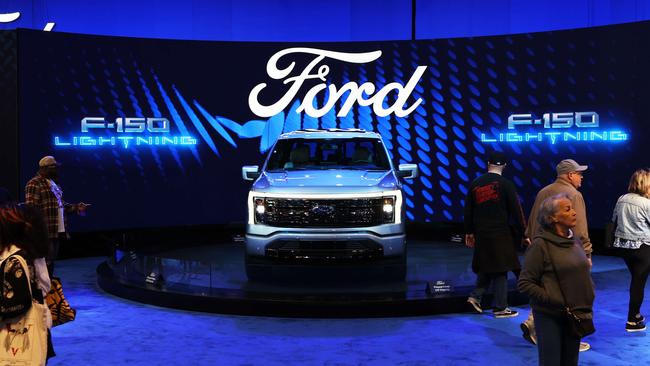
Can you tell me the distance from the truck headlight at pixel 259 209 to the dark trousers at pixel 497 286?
251 cm

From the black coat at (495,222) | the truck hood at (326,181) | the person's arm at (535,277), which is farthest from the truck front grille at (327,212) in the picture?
the person's arm at (535,277)

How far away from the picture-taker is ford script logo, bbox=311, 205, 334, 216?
8.57 m

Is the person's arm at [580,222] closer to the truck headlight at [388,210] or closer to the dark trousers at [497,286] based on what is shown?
the dark trousers at [497,286]

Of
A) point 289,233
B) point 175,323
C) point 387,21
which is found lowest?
point 175,323

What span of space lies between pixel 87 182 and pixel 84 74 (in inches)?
69.0

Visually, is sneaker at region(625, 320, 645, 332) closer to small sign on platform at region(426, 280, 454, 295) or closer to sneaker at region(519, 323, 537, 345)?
sneaker at region(519, 323, 537, 345)

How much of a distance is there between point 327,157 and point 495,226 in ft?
9.73

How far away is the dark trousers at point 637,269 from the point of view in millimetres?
6883

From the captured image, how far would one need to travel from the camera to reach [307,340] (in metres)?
6.91

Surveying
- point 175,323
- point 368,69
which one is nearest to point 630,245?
point 175,323

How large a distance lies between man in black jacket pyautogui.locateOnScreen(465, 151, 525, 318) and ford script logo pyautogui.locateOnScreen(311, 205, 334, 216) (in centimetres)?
157

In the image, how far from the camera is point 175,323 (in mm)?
7617

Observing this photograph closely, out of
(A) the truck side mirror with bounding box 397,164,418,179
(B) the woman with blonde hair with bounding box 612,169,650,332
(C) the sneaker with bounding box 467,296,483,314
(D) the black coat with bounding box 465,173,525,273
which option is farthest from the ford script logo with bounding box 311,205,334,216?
(B) the woman with blonde hair with bounding box 612,169,650,332

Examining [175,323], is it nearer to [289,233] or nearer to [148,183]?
[289,233]
